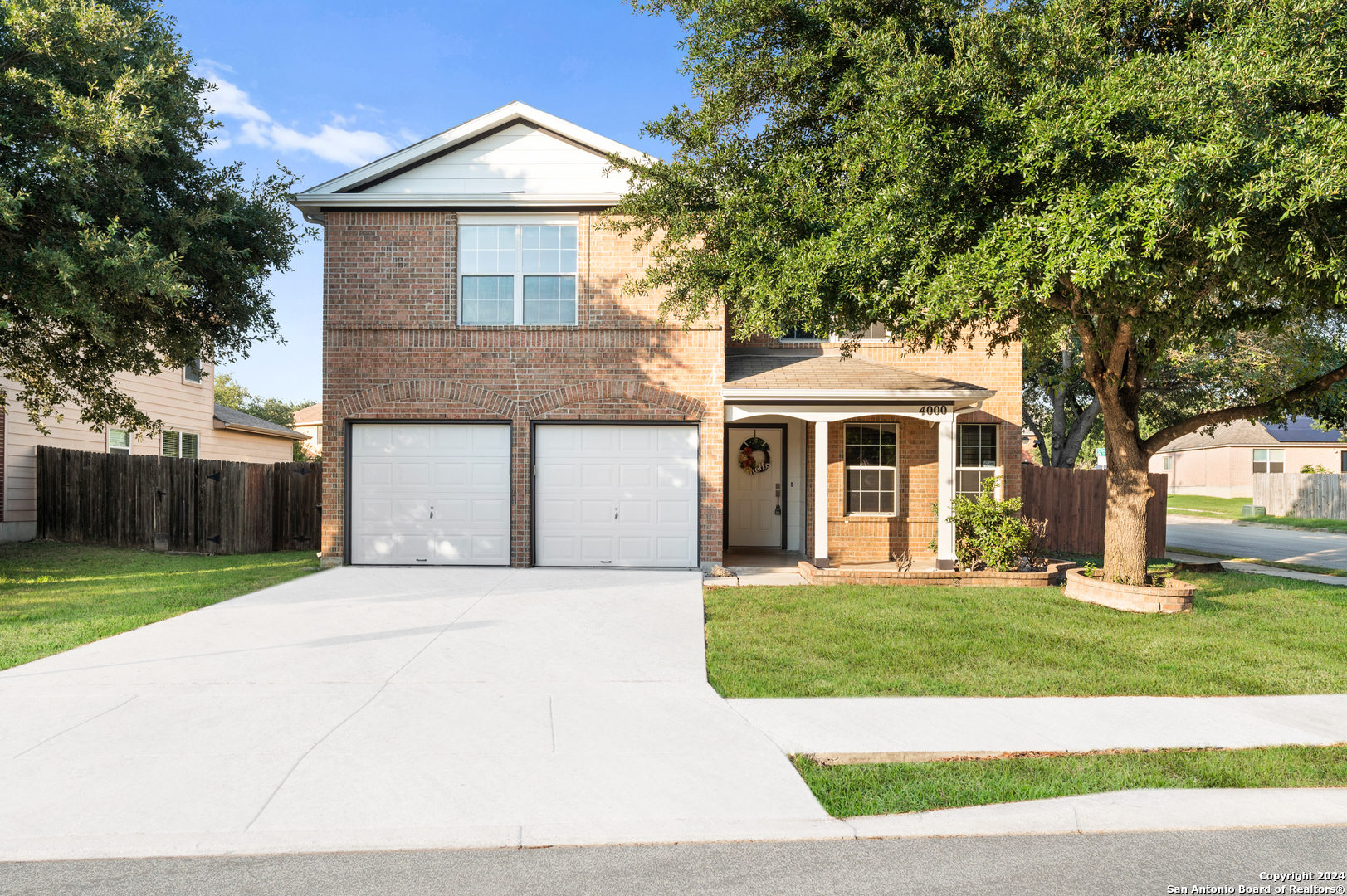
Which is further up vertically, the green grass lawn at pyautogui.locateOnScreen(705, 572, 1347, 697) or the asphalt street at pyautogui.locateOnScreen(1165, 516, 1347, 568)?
the green grass lawn at pyautogui.locateOnScreen(705, 572, 1347, 697)

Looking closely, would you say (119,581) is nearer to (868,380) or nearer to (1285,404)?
(868,380)

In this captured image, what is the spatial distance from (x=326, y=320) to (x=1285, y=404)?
14.7m

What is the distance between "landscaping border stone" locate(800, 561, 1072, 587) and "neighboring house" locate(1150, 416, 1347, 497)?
31296mm

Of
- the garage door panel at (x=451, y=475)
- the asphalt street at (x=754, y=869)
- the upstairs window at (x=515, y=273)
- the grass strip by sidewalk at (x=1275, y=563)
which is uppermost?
the upstairs window at (x=515, y=273)

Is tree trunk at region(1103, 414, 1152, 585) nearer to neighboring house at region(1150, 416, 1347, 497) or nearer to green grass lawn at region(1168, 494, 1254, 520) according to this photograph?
green grass lawn at region(1168, 494, 1254, 520)

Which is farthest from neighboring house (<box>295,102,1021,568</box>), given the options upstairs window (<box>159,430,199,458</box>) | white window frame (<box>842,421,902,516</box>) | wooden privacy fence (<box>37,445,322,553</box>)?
upstairs window (<box>159,430,199,458</box>)

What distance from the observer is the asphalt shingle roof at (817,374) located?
483 inches

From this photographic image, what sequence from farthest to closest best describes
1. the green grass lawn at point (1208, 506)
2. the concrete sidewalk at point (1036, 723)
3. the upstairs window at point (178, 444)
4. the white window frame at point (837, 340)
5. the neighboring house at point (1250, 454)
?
the neighboring house at point (1250, 454) → the green grass lawn at point (1208, 506) → the upstairs window at point (178, 444) → the white window frame at point (837, 340) → the concrete sidewalk at point (1036, 723)

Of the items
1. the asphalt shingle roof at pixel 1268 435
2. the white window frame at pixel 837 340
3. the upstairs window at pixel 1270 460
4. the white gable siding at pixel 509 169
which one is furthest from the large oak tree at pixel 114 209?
the upstairs window at pixel 1270 460

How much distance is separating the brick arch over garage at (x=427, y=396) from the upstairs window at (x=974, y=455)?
8225 millimetres

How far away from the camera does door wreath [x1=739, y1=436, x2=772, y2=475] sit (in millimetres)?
14843

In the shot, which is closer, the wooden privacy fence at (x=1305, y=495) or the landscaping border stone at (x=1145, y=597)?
the landscaping border stone at (x=1145, y=597)

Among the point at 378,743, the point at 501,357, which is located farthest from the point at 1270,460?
the point at 378,743

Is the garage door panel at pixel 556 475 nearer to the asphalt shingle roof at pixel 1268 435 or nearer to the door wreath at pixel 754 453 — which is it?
the door wreath at pixel 754 453
